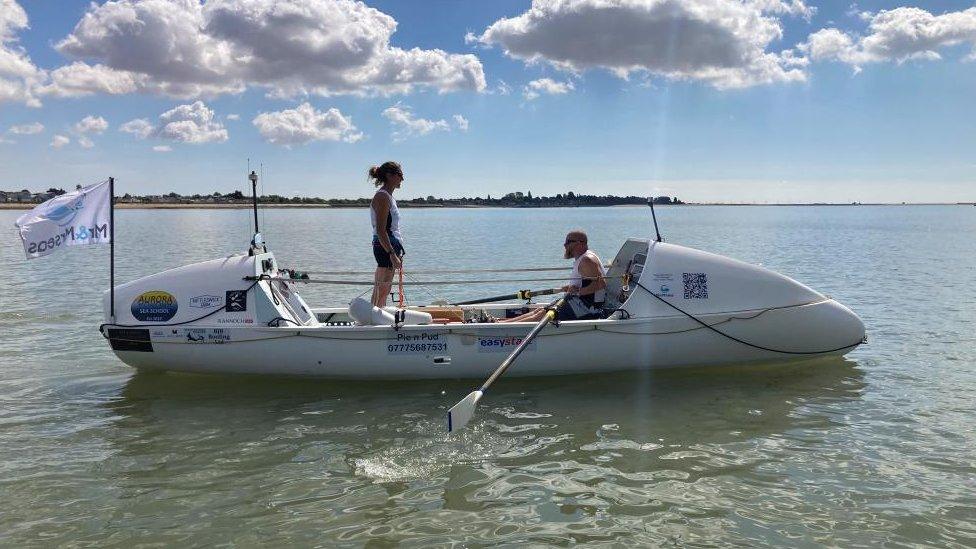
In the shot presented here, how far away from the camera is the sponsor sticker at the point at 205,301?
8.63m

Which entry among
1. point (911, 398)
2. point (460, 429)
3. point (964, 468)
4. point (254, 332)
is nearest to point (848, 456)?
point (964, 468)

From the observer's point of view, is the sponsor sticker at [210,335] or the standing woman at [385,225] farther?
the standing woman at [385,225]

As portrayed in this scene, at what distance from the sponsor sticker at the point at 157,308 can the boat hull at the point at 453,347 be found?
0.18m

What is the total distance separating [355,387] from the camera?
29.3 feet

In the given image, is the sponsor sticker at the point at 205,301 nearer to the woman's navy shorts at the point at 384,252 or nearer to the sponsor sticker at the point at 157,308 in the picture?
the sponsor sticker at the point at 157,308

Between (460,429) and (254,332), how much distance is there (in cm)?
314

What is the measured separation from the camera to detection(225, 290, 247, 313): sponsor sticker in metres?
8.64

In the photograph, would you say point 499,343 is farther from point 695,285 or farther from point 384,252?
point 695,285

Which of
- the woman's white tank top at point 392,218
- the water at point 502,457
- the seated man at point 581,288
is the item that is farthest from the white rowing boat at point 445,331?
the woman's white tank top at point 392,218

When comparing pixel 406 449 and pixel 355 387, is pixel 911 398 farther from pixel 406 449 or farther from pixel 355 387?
pixel 355 387

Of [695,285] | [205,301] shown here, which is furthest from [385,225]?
[695,285]

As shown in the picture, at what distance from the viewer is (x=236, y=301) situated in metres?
8.66

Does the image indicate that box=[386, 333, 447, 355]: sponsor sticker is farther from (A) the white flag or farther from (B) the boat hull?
(A) the white flag

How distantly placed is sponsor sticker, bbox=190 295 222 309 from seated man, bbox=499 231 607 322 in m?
3.91
